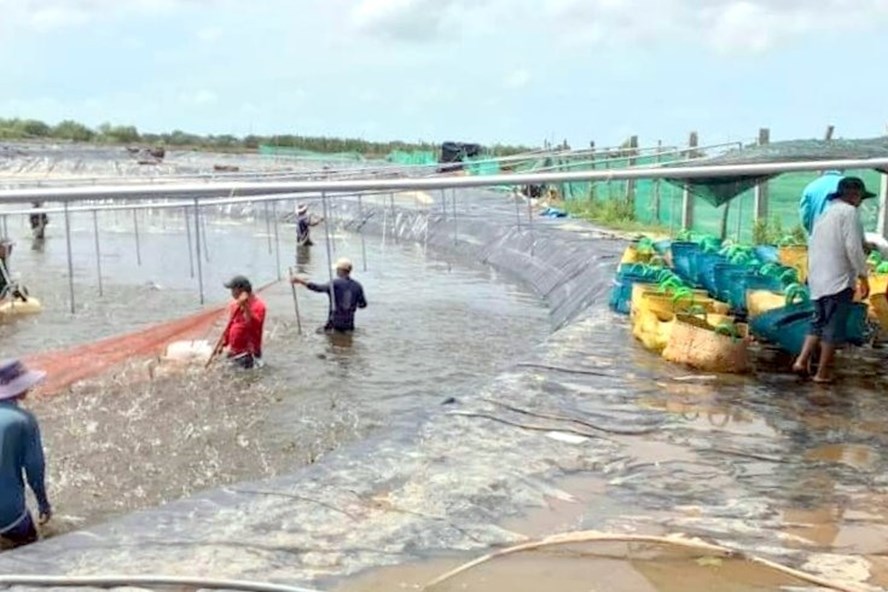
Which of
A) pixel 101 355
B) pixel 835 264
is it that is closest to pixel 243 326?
pixel 101 355

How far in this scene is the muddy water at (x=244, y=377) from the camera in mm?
9367

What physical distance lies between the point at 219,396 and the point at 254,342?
41.1 inches

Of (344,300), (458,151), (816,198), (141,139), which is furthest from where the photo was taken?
(141,139)

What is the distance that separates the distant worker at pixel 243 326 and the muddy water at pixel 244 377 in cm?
27

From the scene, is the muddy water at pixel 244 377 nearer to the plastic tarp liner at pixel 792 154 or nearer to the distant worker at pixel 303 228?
the distant worker at pixel 303 228

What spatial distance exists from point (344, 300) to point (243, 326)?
2.67m

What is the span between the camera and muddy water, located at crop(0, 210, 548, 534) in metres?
9.37

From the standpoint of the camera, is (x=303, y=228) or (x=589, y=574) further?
(x=303, y=228)

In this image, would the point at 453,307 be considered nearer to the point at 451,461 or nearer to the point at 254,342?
the point at 254,342

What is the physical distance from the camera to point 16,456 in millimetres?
6391

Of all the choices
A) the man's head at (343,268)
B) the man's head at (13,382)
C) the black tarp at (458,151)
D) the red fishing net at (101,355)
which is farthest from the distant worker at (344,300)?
the black tarp at (458,151)

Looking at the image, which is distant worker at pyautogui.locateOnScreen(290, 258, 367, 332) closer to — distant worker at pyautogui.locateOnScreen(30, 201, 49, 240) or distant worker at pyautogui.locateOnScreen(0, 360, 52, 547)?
distant worker at pyautogui.locateOnScreen(0, 360, 52, 547)

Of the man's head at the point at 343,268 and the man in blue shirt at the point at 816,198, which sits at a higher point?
the man in blue shirt at the point at 816,198

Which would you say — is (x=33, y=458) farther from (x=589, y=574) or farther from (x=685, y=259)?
(x=685, y=259)
